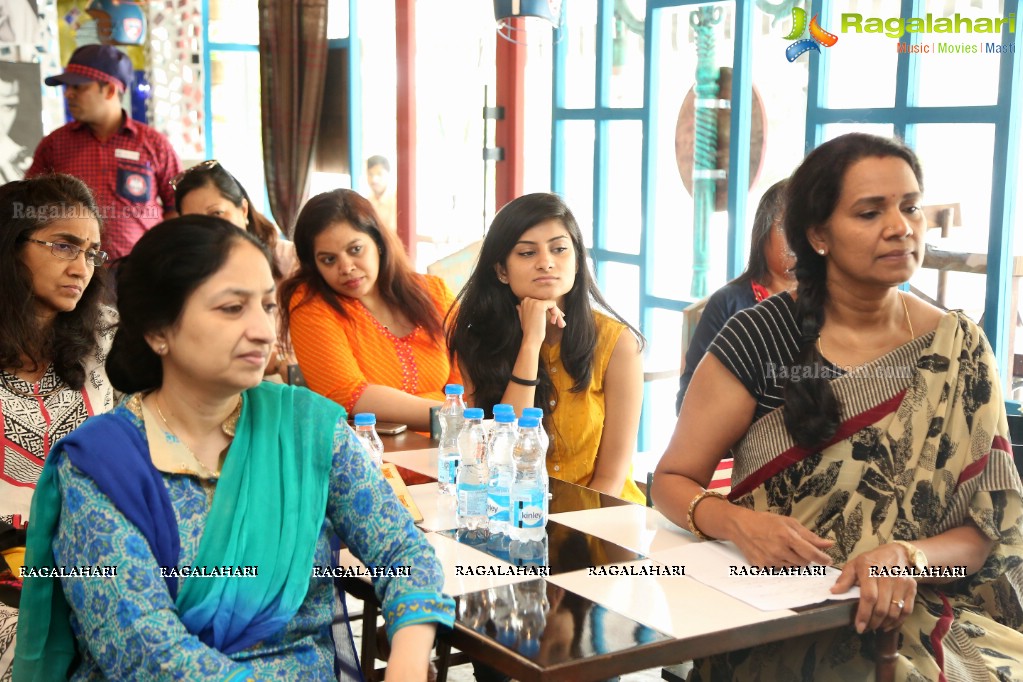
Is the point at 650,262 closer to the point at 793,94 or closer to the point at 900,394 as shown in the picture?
the point at 793,94

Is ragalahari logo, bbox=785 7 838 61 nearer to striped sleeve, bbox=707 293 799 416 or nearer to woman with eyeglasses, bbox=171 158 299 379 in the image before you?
striped sleeve, bbox=707 293 799 416

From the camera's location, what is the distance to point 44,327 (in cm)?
245

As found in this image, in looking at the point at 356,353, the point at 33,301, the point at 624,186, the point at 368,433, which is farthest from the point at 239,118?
the point at 368,433

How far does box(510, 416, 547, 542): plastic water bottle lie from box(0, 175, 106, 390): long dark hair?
1.08m

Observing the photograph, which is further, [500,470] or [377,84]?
[377,84]

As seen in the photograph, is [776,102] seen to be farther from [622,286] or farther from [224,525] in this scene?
[224,525]

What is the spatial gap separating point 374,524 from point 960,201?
230cm

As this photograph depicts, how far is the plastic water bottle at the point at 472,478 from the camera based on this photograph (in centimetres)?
206

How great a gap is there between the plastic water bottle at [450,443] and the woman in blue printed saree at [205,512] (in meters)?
0.54

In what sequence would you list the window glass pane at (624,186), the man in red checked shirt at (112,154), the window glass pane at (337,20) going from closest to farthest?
1. the window glass pane at (624,186)
2. the man in red checked shirt at (112,154)
3. the window glass pane at (337,20)

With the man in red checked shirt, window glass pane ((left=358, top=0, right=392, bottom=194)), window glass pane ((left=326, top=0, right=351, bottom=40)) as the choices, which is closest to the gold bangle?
the man in red checked shirt

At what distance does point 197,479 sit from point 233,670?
0.30m

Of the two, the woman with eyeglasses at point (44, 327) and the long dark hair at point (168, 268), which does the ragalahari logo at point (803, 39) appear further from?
the long dark hair at point (168, 268)

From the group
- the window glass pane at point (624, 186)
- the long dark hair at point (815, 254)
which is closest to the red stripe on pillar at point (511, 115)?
the window glass pane at point (624, 186)
